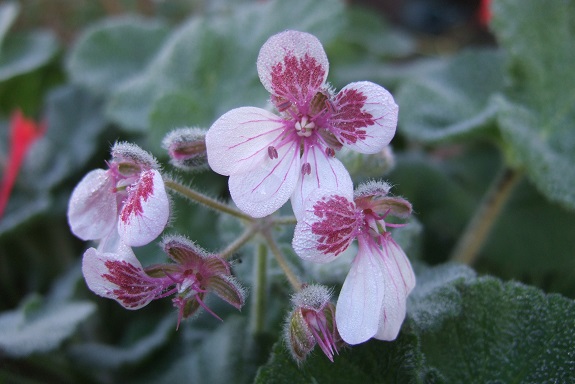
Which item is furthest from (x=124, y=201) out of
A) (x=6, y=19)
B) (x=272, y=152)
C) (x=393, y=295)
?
(x=6, y=19)

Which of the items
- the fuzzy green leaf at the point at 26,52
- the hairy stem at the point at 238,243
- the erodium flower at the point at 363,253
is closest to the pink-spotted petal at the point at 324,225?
the erodium flower at the point at 363,253

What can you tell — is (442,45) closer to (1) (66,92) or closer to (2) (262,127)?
(1) (66,92)

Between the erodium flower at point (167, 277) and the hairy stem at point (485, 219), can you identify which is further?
the hairy stem at point (485, 219)

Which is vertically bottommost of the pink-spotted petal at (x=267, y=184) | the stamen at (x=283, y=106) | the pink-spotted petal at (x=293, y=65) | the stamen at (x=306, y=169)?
the pink-spotted petal at (x=267, y=184)

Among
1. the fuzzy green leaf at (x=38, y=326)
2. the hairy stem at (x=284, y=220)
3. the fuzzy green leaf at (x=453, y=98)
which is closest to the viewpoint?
the hairy stem at (x=284, y=220)

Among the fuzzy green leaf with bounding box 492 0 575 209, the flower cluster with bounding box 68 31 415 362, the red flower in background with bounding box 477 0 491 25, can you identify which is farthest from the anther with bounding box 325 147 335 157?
the red flower in background with bounding box 477 0 491 25

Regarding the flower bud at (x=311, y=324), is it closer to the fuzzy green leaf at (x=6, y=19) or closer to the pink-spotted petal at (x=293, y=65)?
the pink-spotted petal at (x=293, y=65)

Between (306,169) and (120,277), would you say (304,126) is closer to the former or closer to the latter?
(306,169)

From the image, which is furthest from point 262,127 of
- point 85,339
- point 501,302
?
point 85,339
